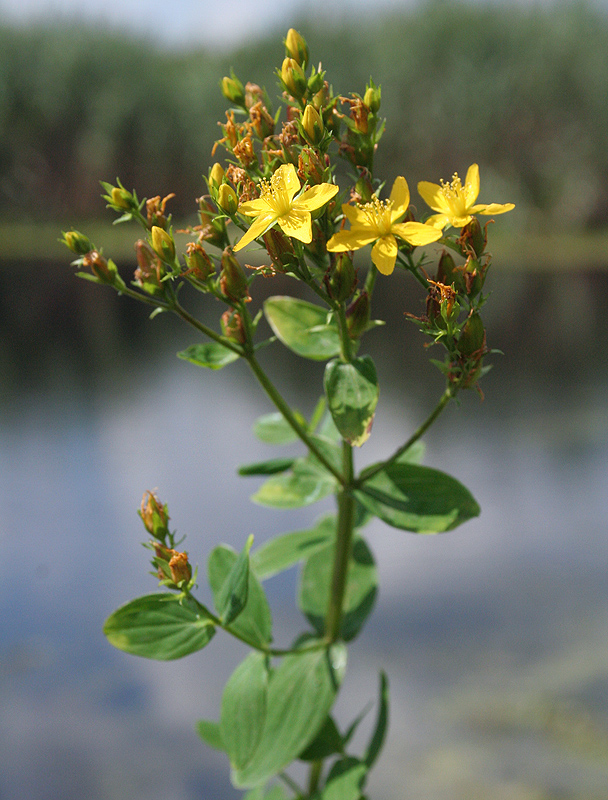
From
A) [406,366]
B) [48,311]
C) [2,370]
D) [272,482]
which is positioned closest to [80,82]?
[48,311]

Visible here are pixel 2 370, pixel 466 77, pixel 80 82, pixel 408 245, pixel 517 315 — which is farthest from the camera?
pixel 466 77

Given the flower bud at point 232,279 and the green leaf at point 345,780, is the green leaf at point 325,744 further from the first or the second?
the flower bud at point 232,279

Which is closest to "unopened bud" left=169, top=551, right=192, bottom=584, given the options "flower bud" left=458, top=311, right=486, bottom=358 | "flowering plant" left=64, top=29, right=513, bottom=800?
"flowering plant" left=64, top=29, right=513, bottom=800

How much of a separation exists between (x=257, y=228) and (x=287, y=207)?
1cm

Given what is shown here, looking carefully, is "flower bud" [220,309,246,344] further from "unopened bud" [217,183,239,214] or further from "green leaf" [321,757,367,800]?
"green leaf" [321,757,367,800]

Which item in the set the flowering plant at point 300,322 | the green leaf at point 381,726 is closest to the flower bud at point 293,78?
the flowering plant at point 300,322

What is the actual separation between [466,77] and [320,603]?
135 cm

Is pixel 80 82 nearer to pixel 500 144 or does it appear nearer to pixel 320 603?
pixel 500 144

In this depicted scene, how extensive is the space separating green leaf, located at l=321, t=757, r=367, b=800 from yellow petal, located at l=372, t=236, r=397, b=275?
19 cm

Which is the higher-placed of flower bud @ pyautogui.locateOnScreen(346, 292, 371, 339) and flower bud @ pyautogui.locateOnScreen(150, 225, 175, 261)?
flower bud @ pyautogui.locateOnScreen(150, 225, 175, 261)

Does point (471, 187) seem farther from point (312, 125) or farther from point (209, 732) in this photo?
point (209, 732)

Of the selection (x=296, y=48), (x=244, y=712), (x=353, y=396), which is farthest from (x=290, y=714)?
(x=296, y=48)

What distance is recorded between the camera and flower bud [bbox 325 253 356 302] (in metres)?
0.21

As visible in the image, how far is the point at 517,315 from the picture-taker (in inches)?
40.3
